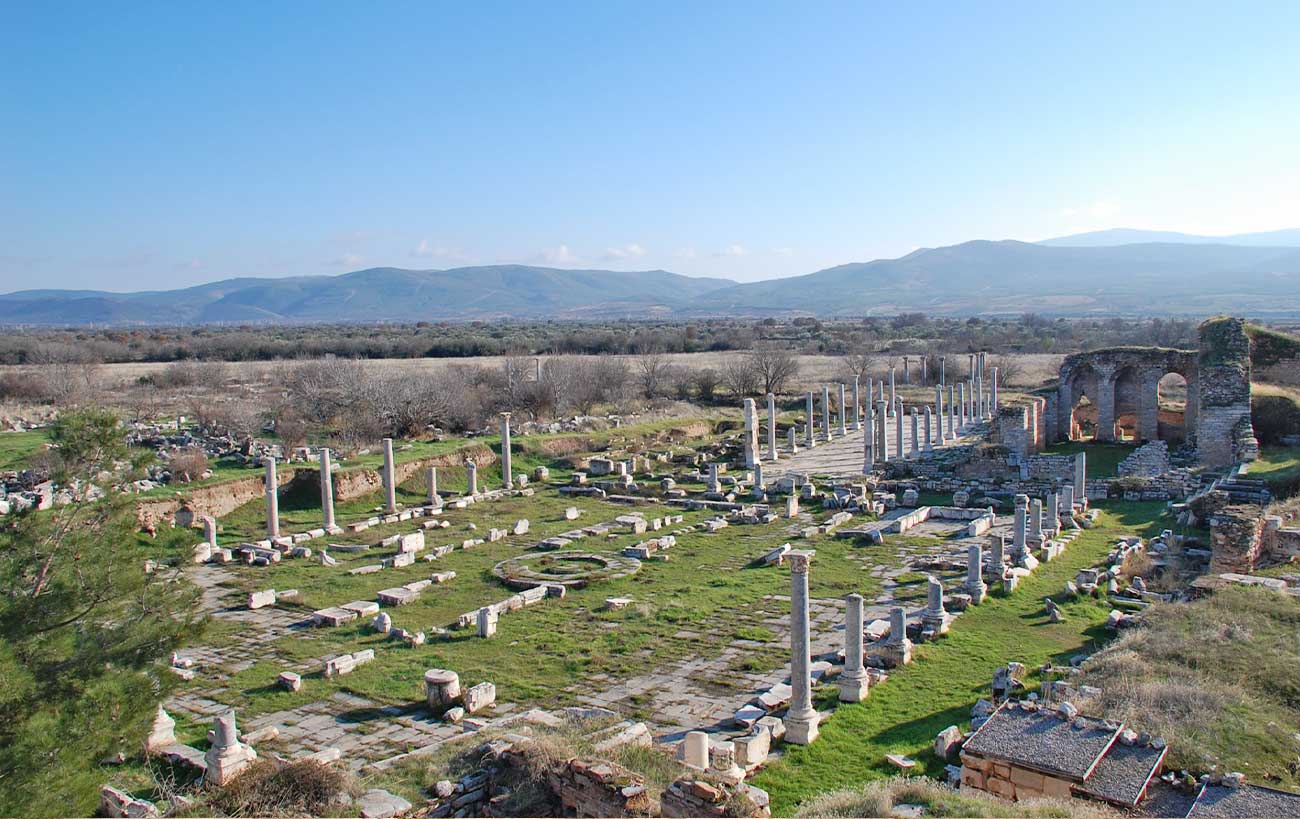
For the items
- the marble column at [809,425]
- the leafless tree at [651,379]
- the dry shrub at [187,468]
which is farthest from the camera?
the leafless tree at [651,379]

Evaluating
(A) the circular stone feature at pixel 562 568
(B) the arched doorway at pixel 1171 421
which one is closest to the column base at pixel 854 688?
(A) the circular stone feature at pixel 562 568

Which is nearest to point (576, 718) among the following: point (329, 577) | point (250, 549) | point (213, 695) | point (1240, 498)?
point (213, 695)

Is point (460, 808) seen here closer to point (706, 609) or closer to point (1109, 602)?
point (706, 609)

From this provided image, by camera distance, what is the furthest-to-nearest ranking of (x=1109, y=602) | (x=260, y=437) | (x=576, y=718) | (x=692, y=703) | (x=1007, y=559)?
1. (x=260, y=437)
2. (x=1007, y=559)
3. (x=1109, y=602)
4. (x=692, y=703)
5. (x=576, y=718)

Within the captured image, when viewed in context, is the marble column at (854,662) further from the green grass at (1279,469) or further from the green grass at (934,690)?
the green grass at (1279,469)

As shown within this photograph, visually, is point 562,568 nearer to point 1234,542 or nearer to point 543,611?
point 543,611

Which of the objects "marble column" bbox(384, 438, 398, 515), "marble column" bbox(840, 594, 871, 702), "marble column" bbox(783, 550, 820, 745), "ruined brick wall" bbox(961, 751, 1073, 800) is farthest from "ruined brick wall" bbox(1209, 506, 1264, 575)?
"marble column" bbox(384, 438, 398, 515)

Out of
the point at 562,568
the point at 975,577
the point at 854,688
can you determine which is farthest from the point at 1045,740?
the point at 562,568
